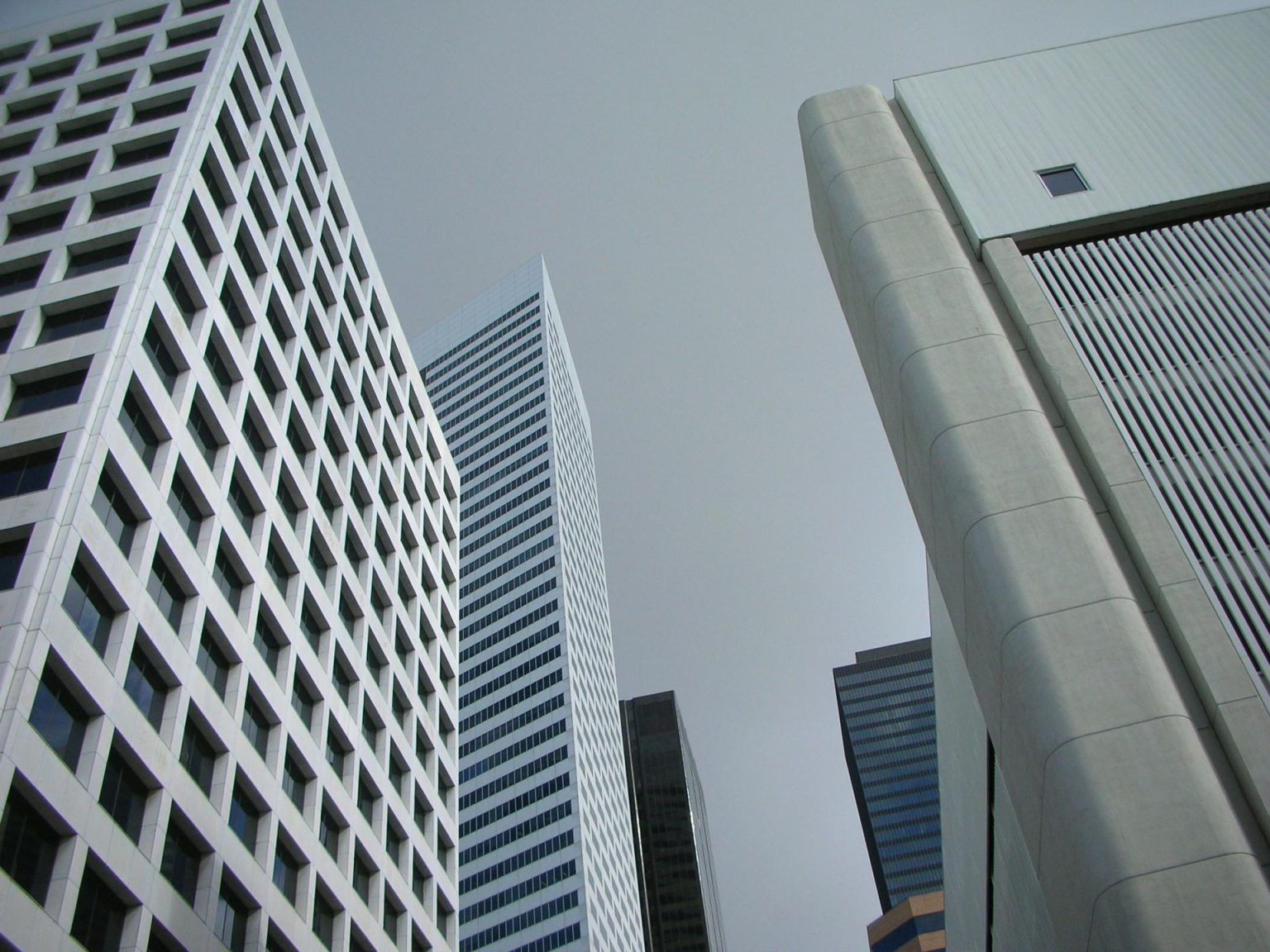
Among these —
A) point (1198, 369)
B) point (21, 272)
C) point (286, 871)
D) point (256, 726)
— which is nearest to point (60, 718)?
point (256, 726)

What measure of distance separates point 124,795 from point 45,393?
13.2 m

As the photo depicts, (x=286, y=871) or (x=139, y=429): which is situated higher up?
(x=139, y=429)

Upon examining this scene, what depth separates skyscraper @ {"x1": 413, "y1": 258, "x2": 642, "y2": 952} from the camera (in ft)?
417

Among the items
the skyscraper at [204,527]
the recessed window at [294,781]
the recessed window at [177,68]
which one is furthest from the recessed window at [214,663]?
the recessed window at [177,68]

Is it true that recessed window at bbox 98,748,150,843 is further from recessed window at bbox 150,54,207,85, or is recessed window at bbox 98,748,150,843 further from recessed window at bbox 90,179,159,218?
recessed window at bbox 150,54,207,85

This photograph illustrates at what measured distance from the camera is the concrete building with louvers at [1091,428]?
1611 centimetres

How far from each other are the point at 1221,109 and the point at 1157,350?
28.9ft

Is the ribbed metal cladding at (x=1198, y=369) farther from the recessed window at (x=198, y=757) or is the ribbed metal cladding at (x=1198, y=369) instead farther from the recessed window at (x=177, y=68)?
the recessed window at (x=177, y=68)

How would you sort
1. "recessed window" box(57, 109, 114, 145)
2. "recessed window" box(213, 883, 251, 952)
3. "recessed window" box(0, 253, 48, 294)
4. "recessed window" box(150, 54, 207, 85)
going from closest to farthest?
"recessed window" box(213, 883, 251, 952)
"recessed window" box(0, 253, 48, 294)
"recessed window" box(57, 109, 114, 145)
"recessed window" box(150, 54, 207, 85)

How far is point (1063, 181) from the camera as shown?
26219 mm

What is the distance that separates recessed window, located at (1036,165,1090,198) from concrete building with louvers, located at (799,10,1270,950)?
12 cm

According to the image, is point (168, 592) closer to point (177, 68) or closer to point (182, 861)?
point (182, 861)

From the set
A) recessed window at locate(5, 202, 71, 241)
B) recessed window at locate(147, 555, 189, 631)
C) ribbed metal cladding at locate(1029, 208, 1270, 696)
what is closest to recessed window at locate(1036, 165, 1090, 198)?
ribbed metal cladding at locate(1029, 208, 1270, 696)

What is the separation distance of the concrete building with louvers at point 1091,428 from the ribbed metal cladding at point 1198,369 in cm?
5
